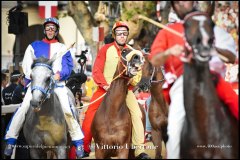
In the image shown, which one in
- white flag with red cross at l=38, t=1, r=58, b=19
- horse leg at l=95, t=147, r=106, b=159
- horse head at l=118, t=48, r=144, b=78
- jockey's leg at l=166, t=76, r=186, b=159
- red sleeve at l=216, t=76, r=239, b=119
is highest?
white flag with red cross at l=38, t=1, r=58, b=19

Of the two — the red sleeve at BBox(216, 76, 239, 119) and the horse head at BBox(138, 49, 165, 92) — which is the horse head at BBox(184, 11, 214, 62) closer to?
the red sleeve at BBox(216, 76, 239, 119)

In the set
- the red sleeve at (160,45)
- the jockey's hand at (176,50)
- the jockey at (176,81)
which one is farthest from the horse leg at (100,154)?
the jockey's hand at (176,50)

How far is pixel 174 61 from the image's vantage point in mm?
7832

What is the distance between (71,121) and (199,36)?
4.21 meters

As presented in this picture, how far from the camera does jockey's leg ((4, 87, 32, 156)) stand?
1058 centimetres

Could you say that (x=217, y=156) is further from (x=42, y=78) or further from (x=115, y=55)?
(x=115, y=55)

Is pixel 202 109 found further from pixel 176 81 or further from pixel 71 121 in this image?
pixel 71 121

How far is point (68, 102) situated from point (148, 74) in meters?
3.55

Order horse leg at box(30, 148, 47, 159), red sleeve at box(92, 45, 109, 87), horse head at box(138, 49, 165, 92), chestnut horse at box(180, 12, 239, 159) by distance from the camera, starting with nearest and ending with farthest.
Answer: chestnut horse at box(180, 12, 239, 159), horse leg at box(30, 148, 47, 159), red sleeve at box(92, 45, 109, 87), horse head at box(138, 49, 165, 92)

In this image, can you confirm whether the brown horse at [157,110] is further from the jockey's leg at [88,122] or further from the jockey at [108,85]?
the jockey's leg at [88,122]

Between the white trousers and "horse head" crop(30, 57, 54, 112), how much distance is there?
609 mm

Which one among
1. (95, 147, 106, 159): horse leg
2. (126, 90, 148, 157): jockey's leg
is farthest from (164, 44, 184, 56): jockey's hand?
(126, 90, 148, 157): jockey's leg

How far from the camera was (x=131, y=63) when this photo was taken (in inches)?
421

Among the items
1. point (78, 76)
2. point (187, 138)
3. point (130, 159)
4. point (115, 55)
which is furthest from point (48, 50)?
point (187, 138)
